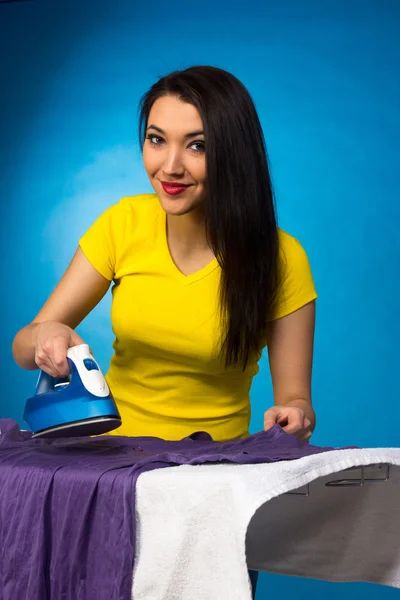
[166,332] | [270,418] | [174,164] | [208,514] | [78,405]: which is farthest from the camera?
[166,332]

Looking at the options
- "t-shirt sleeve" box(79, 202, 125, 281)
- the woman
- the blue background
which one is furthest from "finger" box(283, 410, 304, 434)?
the blue background

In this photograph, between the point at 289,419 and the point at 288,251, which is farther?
the point at 288,251

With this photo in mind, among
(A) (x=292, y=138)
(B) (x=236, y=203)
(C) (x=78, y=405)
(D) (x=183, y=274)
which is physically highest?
(A) (x=292, y=138)

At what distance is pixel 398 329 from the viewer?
331 cm

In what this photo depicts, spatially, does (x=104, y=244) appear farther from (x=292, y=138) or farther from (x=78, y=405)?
(x=292, y=138)

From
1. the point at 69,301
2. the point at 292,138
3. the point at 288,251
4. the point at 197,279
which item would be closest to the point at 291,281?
the point at 288,251

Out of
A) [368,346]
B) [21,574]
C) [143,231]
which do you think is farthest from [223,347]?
[368,346]

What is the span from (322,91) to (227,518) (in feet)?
8.14

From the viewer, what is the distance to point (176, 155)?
1.64 meters

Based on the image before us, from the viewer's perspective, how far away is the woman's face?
1.65 m

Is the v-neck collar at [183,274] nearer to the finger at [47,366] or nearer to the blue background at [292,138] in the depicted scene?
the finger at [47,366]

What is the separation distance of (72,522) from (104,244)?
2.45ft

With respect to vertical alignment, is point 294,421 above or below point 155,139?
below

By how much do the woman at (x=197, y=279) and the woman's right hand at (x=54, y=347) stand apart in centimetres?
19
